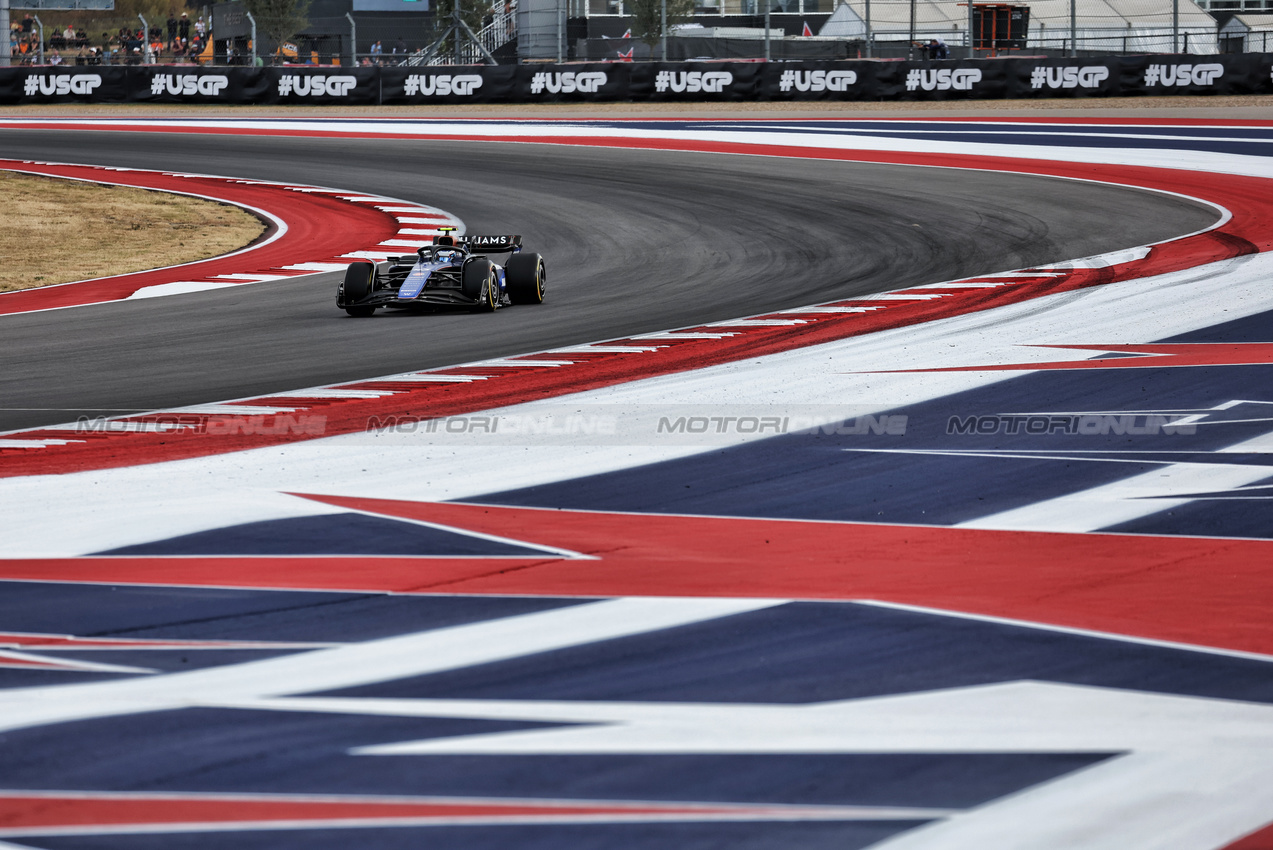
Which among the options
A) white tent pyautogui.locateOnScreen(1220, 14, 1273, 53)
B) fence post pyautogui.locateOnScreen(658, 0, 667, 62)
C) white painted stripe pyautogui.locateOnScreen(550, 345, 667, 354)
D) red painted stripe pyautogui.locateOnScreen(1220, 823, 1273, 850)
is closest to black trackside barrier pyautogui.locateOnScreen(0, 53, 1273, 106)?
fence post pyautogui.locateOnScreen(658, 0, 667, 62)

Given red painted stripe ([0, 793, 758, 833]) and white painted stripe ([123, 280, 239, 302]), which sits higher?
white painted stripe ([123, 280, 239, 302])

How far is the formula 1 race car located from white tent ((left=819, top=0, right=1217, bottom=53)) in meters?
23.9

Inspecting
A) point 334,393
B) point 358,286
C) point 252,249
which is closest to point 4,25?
point 252,249

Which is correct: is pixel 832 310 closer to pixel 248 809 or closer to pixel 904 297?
pixel 904 297

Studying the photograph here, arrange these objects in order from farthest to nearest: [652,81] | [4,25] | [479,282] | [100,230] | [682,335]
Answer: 1. [4,25]
2. [652,81]
3. [100,230]
4. [479,282]
5. [682,335]

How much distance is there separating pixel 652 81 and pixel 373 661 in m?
29.5

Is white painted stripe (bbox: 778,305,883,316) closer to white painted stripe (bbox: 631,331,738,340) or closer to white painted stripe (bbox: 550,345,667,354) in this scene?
white painted stripe (bbox: 631,331,738,340)

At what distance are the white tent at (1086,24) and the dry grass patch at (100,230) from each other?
20374 millimetres

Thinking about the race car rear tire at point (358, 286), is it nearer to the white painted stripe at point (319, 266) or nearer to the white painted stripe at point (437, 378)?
the white painted stripe at point (437, 378)

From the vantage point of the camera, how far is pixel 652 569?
483 centimetres

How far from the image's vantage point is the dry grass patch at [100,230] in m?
14.7

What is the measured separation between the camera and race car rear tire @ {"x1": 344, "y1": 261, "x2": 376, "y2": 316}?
11.1 metres

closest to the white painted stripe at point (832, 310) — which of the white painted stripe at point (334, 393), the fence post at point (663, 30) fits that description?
the white painted stripe at point (334, 393)

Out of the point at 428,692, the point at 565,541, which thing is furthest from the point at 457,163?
the point at 428,692
